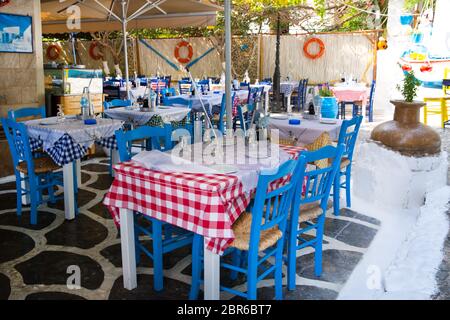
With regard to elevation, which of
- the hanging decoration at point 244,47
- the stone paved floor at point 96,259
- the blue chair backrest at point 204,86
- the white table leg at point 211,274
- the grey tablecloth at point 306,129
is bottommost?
the stone paved floor at point 96,259

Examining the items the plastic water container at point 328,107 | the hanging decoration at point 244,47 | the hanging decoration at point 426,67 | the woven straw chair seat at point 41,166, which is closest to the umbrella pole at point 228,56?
the woven straw chair seat at point 41,166

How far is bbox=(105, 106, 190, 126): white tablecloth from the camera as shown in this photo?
5.41 metres

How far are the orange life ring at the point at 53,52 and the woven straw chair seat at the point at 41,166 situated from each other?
14105 mm

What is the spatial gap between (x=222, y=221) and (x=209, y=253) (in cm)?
22

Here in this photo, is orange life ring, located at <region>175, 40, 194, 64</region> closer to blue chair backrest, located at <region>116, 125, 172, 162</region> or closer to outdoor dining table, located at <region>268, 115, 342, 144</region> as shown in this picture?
outdoor dining table, located at <region>268, 115, 342, 144</region>

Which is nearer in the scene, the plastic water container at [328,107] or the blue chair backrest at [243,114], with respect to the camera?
the blue chair backrest at [243,114]

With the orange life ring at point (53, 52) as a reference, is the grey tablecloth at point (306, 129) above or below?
below

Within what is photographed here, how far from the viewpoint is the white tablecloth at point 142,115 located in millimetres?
5414

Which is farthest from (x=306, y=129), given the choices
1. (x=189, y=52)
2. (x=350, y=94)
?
(x=189, y=52)

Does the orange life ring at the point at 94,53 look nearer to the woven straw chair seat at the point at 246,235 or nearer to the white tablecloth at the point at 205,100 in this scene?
the white tablecloth at the point at 205,100

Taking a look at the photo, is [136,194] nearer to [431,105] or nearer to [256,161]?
[256,161]

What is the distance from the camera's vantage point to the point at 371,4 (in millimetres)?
15180

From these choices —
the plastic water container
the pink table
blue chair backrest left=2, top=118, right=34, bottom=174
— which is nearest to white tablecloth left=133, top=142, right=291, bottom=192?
blue chair backrest left=2, top=118, right=34, bottom=174

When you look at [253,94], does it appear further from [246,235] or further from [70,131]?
[246,235]
